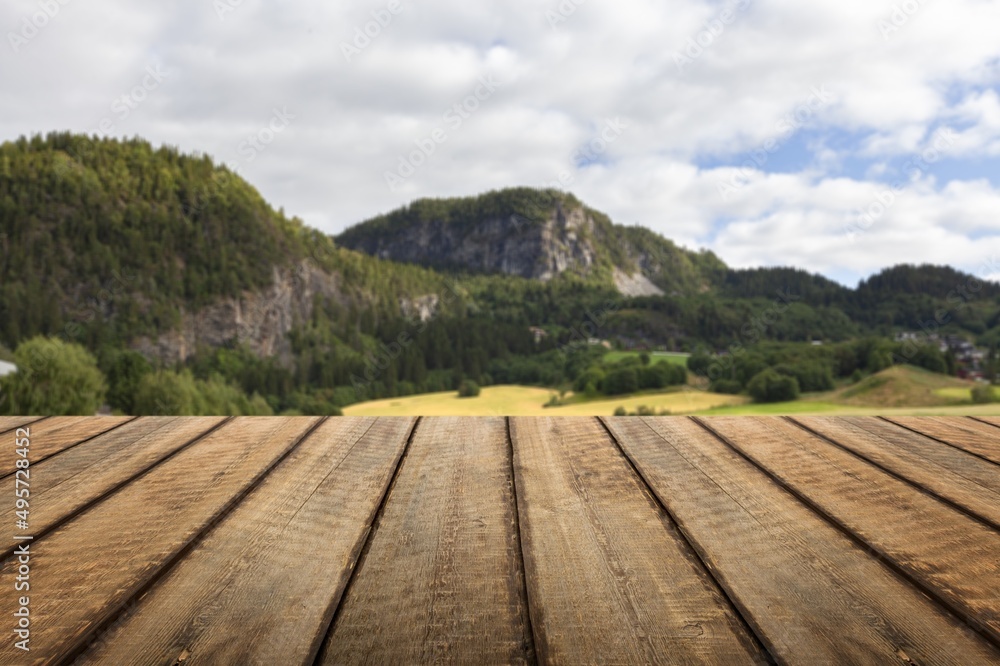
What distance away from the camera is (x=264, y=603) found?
1108mm

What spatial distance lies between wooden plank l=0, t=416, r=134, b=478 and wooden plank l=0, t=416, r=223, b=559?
0.20 ft

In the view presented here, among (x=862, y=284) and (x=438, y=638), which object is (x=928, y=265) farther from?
(x=438, y=638)

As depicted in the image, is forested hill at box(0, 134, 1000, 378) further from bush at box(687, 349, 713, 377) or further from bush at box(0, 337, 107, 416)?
bush at box(0, 337, 107, 416)

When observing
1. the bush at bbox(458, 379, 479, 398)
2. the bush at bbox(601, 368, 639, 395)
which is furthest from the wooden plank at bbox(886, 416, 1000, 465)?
the bush at bbox(458, 379, 479, 398)

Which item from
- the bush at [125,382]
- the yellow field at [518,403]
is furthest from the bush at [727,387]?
the bush at [125,382]

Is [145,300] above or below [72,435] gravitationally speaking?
above

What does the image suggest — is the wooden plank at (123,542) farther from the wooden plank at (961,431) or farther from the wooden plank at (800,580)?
the wooden plank at (961,431)

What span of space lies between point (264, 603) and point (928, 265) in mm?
171497

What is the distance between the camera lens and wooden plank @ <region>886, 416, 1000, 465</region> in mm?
2135

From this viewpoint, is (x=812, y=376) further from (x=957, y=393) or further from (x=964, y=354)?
(x=964, y=354)

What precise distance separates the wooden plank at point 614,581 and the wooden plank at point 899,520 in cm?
41

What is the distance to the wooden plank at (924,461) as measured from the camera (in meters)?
1.65

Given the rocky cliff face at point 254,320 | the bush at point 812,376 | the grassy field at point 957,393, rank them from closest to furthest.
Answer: the grassy field at point 957,393 → the bush at point 812,376 → the rocky cliff face at point 254,320

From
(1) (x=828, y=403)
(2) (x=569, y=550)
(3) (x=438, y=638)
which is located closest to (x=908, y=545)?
(2) (x=569, y=550)
